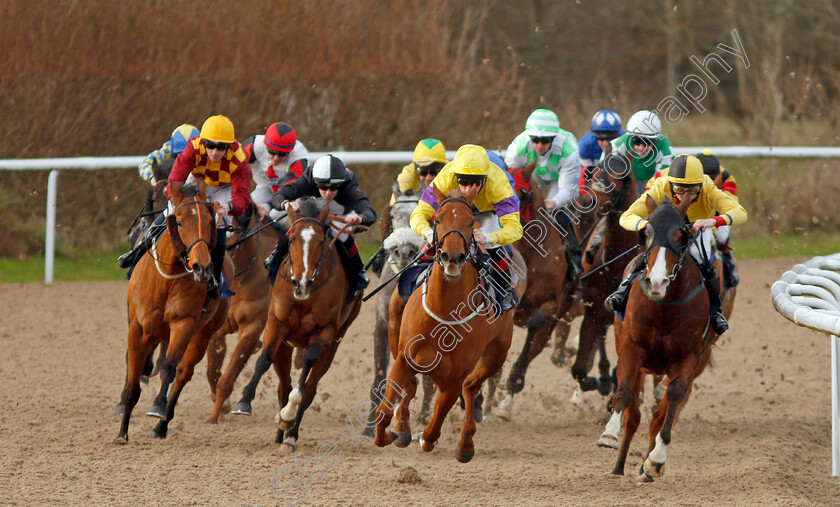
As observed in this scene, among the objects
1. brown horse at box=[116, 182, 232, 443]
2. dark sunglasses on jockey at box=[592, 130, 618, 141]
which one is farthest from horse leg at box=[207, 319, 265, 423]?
dark sunglasses on jockey at box=[592, 130, 618, 141]

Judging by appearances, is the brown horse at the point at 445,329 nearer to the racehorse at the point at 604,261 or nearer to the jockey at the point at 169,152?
the racehorse at the point at 604,261

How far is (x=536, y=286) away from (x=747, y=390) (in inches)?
95.8

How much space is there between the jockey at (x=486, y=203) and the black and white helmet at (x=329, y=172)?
814mm

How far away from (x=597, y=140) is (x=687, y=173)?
2.43m

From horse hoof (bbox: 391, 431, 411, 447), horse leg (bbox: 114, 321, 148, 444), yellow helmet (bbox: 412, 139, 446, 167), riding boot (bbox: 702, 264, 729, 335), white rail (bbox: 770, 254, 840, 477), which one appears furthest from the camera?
yellow helmet (bbox: 412, 139, 446, 167)

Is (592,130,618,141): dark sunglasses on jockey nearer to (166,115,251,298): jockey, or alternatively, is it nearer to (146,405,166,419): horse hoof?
(166,115,251,298): jockey

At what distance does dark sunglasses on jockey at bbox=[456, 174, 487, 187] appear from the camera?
5867 mm

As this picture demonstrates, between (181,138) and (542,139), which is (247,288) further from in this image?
(542,139)

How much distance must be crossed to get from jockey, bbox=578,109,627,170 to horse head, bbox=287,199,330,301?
8.86 feet

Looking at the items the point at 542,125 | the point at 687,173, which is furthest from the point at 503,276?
the point at 542,125

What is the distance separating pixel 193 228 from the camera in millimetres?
6312

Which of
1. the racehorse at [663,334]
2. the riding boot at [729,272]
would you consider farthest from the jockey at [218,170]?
the riding boot at [729,272]

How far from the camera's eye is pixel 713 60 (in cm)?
2178

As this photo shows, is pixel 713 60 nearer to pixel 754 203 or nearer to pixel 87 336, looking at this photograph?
pixel 754 203
